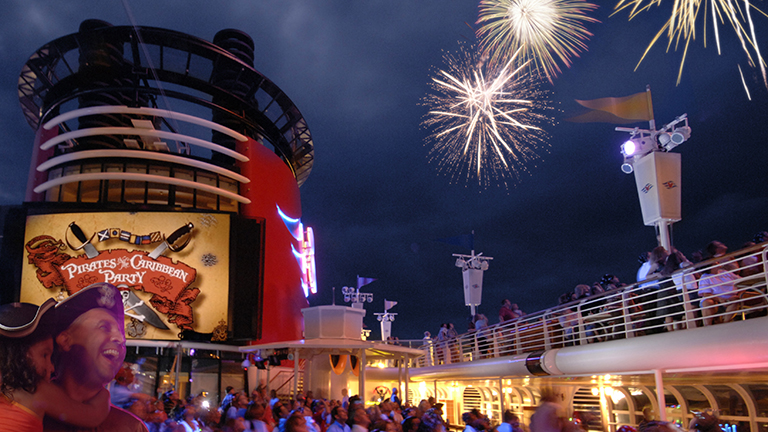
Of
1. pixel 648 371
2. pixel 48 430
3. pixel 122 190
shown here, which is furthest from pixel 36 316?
pixel 122 190

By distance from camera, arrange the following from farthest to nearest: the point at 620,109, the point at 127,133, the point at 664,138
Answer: the point at 127,133 → the point at 620,109 → the point at 664,138

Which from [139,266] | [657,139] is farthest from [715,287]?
[139,266]

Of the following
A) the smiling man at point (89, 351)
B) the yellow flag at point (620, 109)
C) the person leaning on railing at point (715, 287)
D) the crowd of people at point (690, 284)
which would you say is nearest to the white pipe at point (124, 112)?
the yellow flag at point (620, 109)

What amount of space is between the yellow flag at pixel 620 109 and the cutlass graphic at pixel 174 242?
1698 cm

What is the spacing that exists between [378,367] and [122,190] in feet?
47.6

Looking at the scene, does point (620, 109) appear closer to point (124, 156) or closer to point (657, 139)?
point (657, 139)

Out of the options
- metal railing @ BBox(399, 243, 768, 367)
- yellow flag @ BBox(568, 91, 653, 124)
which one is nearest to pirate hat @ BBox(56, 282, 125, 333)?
metal railing @ BBox(399, 243, 768, 367)

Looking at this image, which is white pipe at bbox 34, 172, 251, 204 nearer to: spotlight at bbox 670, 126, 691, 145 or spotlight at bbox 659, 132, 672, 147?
spotlight at bbox 659, 132, 672, 147

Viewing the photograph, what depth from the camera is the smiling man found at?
19.0 feet

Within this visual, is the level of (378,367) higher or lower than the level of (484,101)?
lower

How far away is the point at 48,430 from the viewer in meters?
5.66

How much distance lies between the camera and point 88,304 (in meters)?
6.15

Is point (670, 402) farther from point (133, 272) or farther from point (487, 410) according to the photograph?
point (133, 272)

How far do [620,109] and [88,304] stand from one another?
11236 mm
